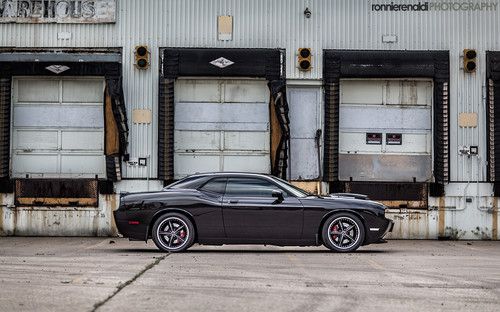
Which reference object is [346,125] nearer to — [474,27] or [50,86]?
[474,27]

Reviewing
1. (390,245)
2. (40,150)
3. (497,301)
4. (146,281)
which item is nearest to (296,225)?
(390,245)

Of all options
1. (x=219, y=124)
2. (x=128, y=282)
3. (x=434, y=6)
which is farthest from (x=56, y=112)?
(x=128, y=282)

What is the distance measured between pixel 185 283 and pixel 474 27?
15691 mm

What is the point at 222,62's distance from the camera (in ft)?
83.0

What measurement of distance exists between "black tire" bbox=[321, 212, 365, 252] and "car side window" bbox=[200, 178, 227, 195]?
1856 mm

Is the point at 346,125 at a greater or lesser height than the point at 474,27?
lesser

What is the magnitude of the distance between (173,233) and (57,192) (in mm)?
7928

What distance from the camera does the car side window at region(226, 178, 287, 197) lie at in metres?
18.5

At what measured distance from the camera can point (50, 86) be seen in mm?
25688

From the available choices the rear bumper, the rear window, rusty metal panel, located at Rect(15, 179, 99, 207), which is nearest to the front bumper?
the rear window

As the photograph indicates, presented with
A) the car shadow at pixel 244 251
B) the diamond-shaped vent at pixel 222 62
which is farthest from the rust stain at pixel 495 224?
the diamond-shaped vent at pixel 222 62

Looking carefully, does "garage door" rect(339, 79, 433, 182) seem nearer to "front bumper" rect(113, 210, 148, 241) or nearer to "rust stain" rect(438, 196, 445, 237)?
"rust stain" rect(438, 196, 445, 237)

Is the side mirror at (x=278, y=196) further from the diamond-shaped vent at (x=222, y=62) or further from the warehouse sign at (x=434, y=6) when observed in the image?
the warehouse sign at (x=434, y=6)

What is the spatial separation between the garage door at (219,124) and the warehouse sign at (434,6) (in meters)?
3.43
